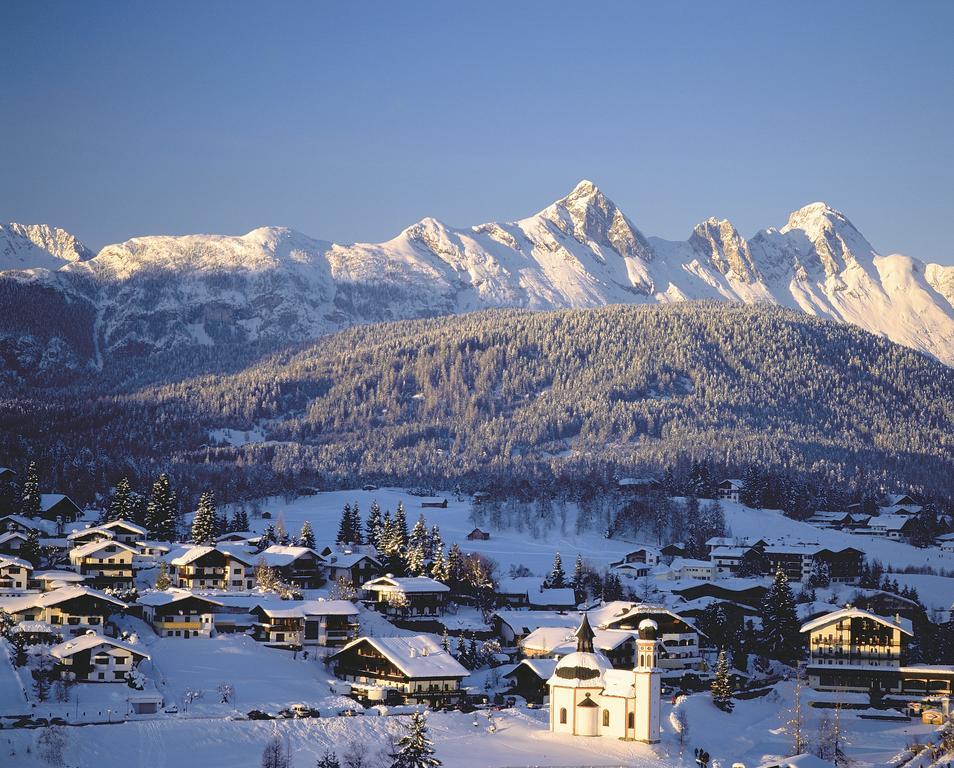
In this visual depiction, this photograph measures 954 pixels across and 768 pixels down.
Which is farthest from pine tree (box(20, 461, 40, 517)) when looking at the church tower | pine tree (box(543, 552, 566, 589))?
the church tower

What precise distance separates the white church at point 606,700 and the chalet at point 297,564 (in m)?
36.2

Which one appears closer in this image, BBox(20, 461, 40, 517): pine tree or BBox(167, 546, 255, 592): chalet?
BBox(167, 546, 255, 592): chalet

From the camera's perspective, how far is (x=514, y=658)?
320ft

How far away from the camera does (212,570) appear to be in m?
110

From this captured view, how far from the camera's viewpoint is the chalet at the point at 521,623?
10244 cm

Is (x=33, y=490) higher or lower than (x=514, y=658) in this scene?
higher

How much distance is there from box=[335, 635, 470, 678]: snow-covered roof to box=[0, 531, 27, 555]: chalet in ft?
99.9

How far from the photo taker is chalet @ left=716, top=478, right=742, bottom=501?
173 meters

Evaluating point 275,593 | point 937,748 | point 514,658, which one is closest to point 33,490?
point 275,593

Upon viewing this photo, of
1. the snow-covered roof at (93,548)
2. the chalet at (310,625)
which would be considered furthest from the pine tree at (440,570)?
the snow-covered roof at (93,548)

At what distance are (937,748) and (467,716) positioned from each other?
872 inches

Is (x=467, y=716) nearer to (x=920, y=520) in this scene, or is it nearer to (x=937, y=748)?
(x=937, y=748)

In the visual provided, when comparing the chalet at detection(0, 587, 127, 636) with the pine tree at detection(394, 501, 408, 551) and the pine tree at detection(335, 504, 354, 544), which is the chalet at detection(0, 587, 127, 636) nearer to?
the pine tree at detection(394, 501, 408, 551)

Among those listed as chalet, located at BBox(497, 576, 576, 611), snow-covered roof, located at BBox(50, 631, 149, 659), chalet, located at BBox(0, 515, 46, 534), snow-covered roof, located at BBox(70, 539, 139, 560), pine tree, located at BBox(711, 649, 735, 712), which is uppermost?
chalet, located at BBox(0, 515, 46, 534)
